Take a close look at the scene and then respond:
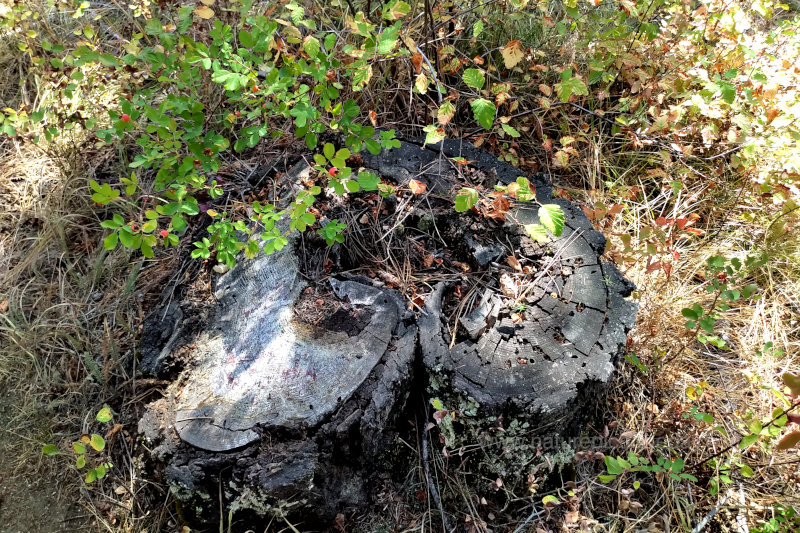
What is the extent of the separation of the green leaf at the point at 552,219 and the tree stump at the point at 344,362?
29cm

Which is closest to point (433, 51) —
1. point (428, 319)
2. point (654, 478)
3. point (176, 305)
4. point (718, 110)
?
point (718, 110)

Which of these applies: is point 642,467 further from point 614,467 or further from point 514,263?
point 514,263

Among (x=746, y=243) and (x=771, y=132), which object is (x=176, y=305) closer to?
(x=746, y=243)

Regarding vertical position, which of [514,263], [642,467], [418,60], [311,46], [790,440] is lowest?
[642,467]

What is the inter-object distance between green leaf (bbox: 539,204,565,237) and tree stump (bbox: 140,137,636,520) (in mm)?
289

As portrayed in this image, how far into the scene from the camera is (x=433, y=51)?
2697 mm

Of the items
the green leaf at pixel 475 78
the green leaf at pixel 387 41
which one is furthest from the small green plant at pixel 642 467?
the green leaf at pixel 387 41

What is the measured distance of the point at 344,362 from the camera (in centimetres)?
170

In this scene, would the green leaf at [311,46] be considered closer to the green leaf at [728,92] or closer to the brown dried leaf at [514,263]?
the brown dried leaf at [514,263]

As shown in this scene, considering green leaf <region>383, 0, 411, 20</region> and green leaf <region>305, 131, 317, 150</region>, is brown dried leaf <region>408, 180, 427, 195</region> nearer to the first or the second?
green leaf <region>305, 131, 317, 150</region>

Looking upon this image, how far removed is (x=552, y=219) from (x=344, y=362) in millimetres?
858

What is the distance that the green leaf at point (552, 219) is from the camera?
1.67 m

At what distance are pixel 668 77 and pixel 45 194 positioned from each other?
Result: 3.41 metres

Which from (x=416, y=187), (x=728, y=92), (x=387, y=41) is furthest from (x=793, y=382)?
(x=387, y=41)
